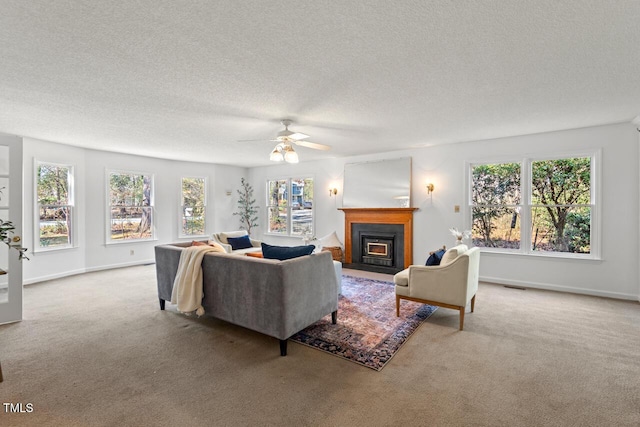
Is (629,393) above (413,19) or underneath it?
underneath

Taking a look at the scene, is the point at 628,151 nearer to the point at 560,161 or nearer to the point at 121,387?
the point at 560,161

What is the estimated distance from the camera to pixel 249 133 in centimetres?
471

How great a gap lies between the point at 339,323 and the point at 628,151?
4768mm

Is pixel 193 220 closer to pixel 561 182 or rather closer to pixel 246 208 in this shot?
pixel 246 208

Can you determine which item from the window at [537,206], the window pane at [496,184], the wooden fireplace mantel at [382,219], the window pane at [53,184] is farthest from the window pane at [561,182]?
the window pane at [53,184]

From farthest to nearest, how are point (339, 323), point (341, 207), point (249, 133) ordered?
point (341, 207)
point (249, 133)
point (339, 323)

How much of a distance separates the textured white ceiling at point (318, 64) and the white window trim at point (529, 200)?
546mm

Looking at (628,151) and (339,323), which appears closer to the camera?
(339,323)

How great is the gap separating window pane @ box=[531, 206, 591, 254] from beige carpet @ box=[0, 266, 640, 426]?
1.29 meters

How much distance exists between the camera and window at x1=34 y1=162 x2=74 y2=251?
5320mm

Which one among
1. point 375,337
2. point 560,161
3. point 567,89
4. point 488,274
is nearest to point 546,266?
point 488,274

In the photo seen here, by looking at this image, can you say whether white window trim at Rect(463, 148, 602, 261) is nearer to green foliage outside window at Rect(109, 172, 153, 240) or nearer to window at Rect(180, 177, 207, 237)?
window at Rect(180, 177, 207, 237)

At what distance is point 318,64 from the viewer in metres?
2.47

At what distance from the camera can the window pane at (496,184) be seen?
16.8 feet
